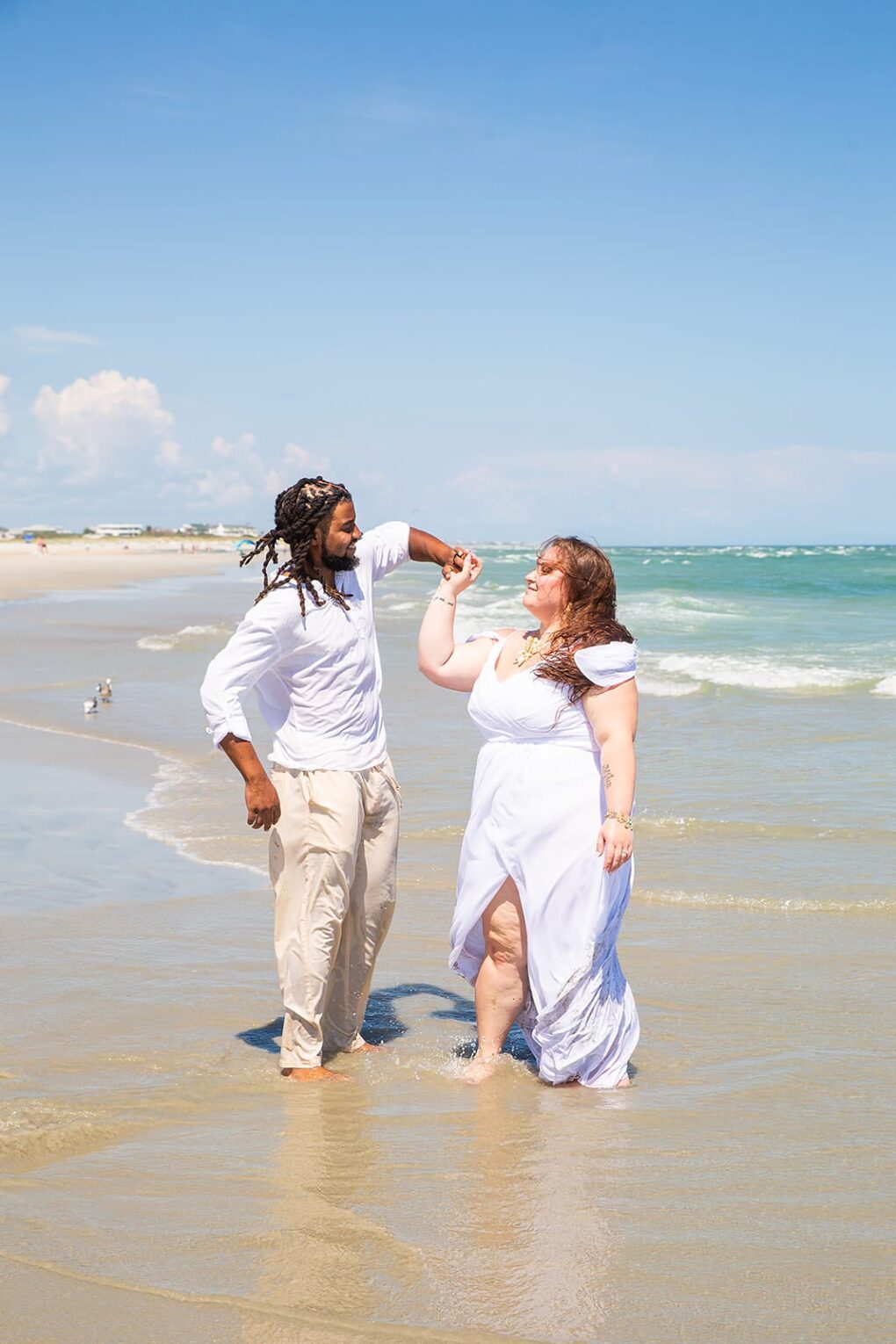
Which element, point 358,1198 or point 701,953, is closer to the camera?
point 358,1198

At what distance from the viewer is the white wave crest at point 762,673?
56.3ft

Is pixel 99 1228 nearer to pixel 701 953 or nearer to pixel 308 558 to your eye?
pixel 308 558

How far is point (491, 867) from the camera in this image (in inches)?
172

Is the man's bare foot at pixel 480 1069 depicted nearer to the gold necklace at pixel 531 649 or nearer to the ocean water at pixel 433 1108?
the ocean water at pixel 433 1108

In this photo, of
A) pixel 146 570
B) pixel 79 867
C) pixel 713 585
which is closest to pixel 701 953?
pixel 79 867

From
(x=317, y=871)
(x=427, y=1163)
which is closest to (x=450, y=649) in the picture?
(x=317, y=871)

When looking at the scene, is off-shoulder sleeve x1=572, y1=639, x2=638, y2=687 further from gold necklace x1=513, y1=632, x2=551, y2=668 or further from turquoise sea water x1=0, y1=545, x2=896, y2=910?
turquoise sea water x1=0, y1=545, x2=896, y2=910

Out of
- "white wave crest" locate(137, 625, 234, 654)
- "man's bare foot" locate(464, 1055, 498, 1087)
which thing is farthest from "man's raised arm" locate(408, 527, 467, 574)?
"white wave crest" locate(137, 625, 234, 654)

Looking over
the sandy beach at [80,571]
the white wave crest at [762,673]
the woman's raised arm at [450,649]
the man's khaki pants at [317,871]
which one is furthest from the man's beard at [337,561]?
the sandy beach at [80,571]

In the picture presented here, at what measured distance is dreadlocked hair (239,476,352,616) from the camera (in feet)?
14.8

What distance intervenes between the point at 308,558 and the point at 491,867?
1.17 meters

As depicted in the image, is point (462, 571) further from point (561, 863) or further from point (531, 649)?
point (561, 863)

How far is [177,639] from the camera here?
23.6 meters

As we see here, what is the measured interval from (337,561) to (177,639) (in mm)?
19527
